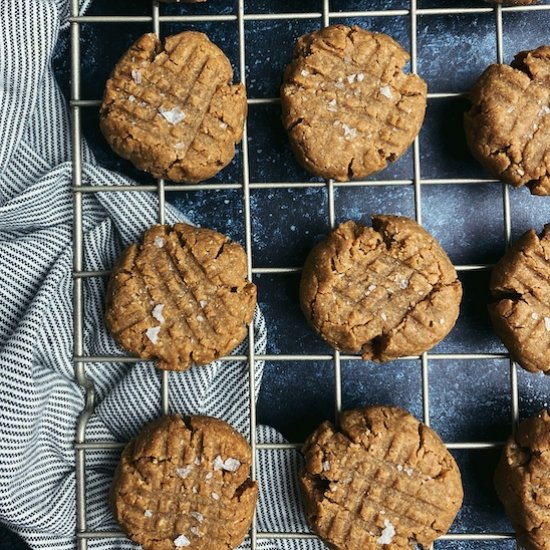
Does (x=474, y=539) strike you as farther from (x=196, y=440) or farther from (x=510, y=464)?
(x=196, y=440)

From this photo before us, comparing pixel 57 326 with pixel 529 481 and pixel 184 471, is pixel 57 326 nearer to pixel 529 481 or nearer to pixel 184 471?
pixel 184 471

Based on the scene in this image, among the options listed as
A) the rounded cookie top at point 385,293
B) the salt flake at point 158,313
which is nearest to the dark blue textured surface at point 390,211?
the rounded cookie top at point 385,293

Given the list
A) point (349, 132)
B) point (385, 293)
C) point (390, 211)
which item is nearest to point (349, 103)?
point (349, 132)

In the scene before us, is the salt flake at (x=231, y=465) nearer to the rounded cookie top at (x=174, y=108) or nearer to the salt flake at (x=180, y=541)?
the salt flake at (x=180, y=541)

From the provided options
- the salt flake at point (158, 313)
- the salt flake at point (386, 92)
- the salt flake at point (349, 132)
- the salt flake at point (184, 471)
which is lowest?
the salt flake at point (184, 471)

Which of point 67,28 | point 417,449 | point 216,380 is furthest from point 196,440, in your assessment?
point 67,28

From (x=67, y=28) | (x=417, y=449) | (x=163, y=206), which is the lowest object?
(x=417, y=449)
